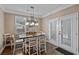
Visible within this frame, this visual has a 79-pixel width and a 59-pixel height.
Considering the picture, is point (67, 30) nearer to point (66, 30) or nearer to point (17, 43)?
point (66, 30)

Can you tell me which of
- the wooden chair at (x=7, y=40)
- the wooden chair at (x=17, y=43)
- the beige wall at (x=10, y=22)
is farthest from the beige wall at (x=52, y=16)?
the wooden chair at (x=7, y=40)

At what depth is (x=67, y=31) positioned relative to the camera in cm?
278

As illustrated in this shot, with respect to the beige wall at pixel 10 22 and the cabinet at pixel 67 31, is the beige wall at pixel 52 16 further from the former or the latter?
the beige wall at pixel 10 22

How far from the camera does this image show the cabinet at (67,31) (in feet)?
8.05

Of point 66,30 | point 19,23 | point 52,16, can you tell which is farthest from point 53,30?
point 19,23

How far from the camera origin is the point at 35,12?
216 cm

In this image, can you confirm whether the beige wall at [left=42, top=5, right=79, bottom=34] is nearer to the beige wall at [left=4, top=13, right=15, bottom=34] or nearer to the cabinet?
the cabinet

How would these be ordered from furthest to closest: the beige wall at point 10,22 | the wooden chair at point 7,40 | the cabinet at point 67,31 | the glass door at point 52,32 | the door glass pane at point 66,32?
the door glass pane at point 66,32, the cabinet at point 67,31, the glass door at point 52,32, the beige wall at point 10,22, the wooden chair at point 7,40

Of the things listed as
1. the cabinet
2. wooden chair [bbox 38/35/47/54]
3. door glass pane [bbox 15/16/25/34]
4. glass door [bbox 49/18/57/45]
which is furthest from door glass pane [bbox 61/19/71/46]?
door glass pane [bbox 15/16/25/34]

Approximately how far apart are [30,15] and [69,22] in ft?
4.40

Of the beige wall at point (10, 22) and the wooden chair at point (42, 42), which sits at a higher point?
the beige wall at point (10, 22)

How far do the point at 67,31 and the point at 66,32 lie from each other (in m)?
0.05

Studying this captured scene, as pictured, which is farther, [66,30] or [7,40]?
[66,30]
